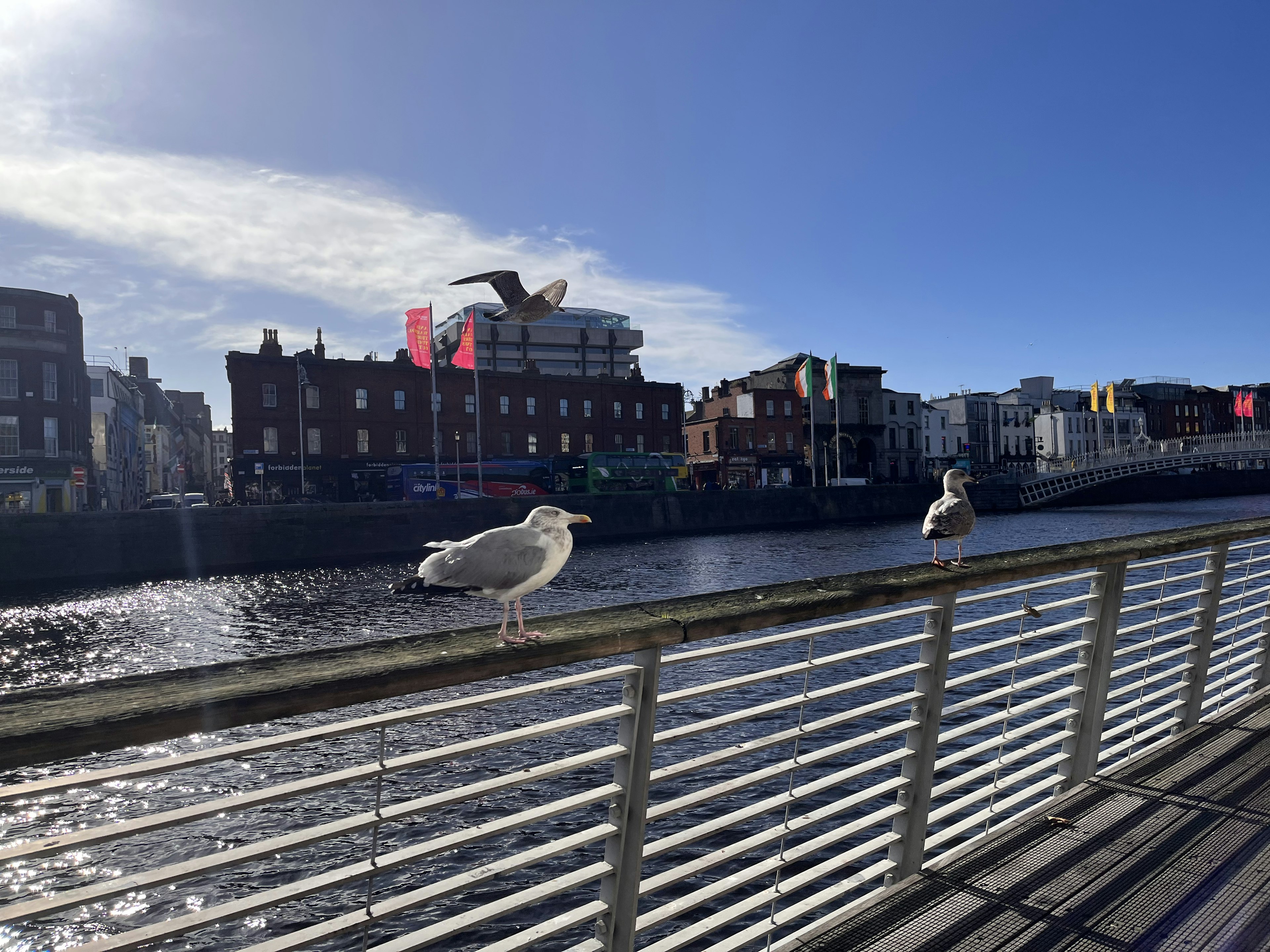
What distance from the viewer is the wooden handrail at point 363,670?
156 centimetres

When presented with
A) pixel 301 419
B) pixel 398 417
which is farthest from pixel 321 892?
pixel 398 417

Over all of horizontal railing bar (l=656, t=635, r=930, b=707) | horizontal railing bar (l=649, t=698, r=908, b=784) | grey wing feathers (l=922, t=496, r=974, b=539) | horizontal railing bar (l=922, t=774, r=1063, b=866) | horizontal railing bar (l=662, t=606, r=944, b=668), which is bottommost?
horizontal railing bar (l=922, t=774, r=1063, b=866)

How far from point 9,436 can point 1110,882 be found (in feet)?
192

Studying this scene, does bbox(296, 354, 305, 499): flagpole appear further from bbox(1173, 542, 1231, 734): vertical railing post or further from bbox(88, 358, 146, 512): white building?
bbox(1173, 542, 1231, 734): vertical railing post

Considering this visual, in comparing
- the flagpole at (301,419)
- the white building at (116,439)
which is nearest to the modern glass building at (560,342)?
the white building at (116,439)

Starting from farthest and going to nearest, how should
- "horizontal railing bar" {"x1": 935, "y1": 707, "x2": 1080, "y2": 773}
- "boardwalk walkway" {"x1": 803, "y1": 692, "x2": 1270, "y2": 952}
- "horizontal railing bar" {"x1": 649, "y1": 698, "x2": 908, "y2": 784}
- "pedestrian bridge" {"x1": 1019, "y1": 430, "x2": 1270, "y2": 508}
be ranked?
"pedestrian bridge" {"x1": 1019, "y1": 430, "x2": 1270, "y2": 508}, "horizontal railing bar" {"x1": 935, "y1": 707, "x2": 1080, "y2": 773}, "boardwalk walkway" {"x1": 803, "y1": 692, "x2": 1270, "y2": 952}, "horizontal railing bar" {"x1": 649, "y1": 698, "x2": 908, "y2": 784}

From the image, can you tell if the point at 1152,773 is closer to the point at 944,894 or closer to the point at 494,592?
the point at 944,894

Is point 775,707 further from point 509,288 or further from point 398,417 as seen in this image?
point 398,417

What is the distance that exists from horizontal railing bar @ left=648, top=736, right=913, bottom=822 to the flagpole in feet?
181

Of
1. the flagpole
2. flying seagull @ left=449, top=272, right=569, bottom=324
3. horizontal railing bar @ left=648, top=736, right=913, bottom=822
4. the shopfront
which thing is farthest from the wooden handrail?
the flagpole

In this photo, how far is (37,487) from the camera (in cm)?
4791

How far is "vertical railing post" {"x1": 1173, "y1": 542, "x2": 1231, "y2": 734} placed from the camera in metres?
5.01

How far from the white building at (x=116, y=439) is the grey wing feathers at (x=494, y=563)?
68.8 meters

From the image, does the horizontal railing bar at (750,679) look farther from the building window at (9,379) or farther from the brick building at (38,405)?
the building window at (9,379)
